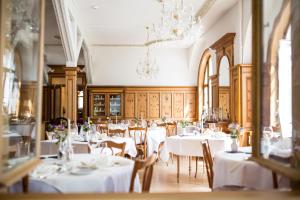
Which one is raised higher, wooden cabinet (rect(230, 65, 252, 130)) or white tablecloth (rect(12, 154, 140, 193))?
wooden cabinet (rect(230, 65, 252, 130))

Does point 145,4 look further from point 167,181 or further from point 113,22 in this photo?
point 167,181

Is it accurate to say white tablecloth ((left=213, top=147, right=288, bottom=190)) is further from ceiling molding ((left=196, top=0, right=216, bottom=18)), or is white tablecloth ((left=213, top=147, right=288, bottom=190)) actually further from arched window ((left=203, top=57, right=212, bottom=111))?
arched window ((left=203, top=57, right=212, bottom=111))

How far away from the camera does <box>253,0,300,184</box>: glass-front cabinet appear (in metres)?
2.35

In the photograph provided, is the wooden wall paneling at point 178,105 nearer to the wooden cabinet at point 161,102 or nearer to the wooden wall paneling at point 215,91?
the wooden cabinet at point 161,102

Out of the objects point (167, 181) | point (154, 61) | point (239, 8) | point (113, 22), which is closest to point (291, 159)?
point (167, 181)

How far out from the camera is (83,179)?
284 cm

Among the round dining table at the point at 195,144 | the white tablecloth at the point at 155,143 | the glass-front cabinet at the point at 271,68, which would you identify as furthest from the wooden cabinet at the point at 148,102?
the glass-front cabinet at the point at 271,68

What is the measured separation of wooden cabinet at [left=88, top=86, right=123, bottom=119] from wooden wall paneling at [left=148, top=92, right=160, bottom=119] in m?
1.17

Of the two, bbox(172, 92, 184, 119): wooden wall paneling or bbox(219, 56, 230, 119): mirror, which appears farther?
bbox(172, 92, 184, 119): wooden wall paneling

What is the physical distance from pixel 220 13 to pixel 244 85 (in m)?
2.36

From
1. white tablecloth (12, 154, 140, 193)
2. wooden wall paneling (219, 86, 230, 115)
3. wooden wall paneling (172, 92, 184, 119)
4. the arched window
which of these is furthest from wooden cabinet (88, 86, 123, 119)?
white tablecloth (12, 154, 140, 193)

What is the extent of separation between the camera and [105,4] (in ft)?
27.8

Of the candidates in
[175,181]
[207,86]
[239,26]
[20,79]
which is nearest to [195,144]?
[175,181]

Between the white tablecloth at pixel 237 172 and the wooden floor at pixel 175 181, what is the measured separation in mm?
1746
